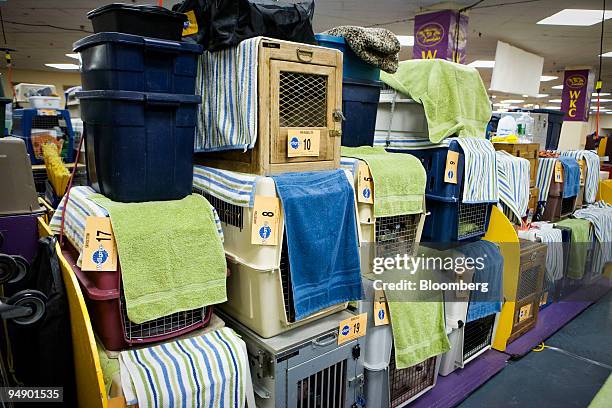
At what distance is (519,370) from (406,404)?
93 centimetres

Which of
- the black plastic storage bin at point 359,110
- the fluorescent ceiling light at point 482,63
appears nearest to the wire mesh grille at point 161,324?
the black plastic storage bin at point 359,110

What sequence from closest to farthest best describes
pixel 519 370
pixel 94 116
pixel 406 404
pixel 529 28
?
1. pixel 94 116
2. pixel 406 404
3. pixel 519 370
4. pixel 529 28

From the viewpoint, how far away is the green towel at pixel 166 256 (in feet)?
4.33

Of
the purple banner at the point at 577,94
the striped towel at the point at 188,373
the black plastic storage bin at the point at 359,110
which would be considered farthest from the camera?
the purple banner at the point at 577,94

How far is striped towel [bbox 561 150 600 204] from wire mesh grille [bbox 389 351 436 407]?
2.86 meters

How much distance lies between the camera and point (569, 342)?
3.03 m

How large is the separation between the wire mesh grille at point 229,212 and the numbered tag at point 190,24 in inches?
26.3

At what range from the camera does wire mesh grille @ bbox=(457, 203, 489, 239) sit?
7.72 feet

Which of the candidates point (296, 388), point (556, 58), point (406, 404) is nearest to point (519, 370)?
point (406, 404)

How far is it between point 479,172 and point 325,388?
141cm

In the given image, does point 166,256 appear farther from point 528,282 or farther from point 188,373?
point 528,282

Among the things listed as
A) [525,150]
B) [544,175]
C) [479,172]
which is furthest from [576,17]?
[479,172]

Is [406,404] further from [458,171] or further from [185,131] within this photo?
[185,131]

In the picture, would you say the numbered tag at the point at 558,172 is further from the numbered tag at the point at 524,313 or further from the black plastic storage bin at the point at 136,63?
the black plastic storage bin at the point at 136,63
